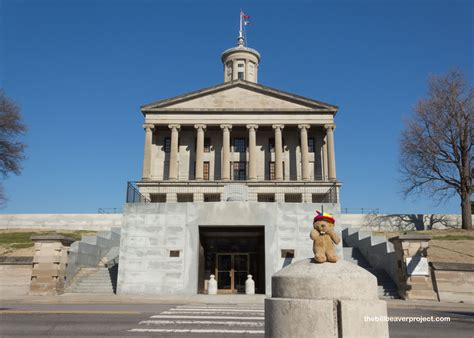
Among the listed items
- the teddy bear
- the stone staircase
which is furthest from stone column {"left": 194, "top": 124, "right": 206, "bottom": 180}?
the teddy bear

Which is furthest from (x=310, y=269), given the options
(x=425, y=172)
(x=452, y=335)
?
(x=425, y=172)

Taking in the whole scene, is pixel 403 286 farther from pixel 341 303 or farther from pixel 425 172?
pixel 425 172

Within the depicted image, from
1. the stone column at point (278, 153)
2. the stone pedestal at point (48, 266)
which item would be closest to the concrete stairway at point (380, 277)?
the stone pedestal at point (48, 266)

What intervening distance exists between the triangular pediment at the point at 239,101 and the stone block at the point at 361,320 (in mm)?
46333

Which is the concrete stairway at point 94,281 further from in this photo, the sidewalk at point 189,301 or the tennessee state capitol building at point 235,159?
the tennessee state capitol building at point 235,159

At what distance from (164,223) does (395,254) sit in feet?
42.3

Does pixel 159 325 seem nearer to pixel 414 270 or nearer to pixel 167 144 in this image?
pixel 414 270

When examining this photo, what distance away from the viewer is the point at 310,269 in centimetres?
394

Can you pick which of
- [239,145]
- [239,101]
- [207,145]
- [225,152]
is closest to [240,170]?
[239,145]

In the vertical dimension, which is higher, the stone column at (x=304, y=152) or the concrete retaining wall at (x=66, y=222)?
the stone column at (x=304, y=152)

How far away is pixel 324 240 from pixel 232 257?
65.4 feet

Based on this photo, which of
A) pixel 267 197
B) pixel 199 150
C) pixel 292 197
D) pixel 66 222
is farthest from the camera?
pixel 199 150

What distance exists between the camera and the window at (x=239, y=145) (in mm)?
52406

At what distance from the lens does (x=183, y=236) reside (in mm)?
21766
